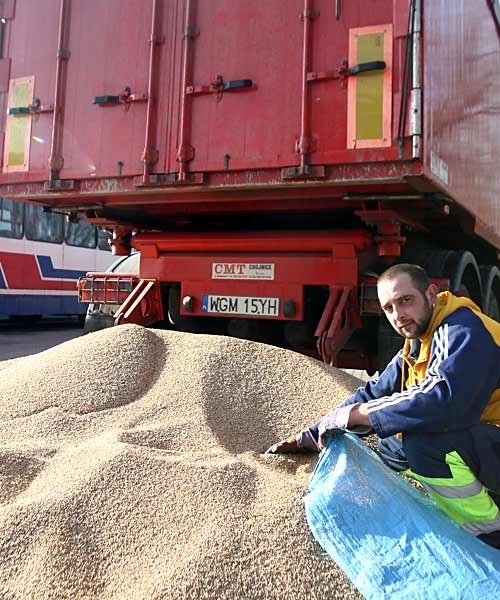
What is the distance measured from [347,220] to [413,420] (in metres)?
2.92

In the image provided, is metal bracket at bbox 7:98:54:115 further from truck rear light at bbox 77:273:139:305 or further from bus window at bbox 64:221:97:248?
bus window at bbox 64:221:97:248

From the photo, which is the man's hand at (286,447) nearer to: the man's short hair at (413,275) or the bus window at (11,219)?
the man's short hair at (413,275)

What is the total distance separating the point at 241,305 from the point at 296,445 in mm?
1969

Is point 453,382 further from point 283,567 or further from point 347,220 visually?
point 347,220

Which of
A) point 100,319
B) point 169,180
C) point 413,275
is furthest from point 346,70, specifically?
point 100,319

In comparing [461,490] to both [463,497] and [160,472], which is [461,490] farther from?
[160,472]

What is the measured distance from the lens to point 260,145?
3.83 m

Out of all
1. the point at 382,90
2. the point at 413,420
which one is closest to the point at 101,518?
the point at 413,420

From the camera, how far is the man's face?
7.29 ft

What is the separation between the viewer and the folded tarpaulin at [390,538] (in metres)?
1.71

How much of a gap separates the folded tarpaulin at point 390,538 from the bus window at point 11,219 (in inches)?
453

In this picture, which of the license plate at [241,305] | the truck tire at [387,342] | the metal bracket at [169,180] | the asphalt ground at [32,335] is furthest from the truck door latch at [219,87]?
the asphalt ground at [32,335]

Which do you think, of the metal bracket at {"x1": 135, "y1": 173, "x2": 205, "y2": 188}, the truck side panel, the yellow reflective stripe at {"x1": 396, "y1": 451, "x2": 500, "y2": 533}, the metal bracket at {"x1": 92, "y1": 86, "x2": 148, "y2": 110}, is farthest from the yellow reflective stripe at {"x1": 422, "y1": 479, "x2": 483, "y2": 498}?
the metal bracket at {"x1": 92, "y1": 86, "x2": 148, "y2": 110}

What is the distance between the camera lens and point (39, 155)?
177 inches
